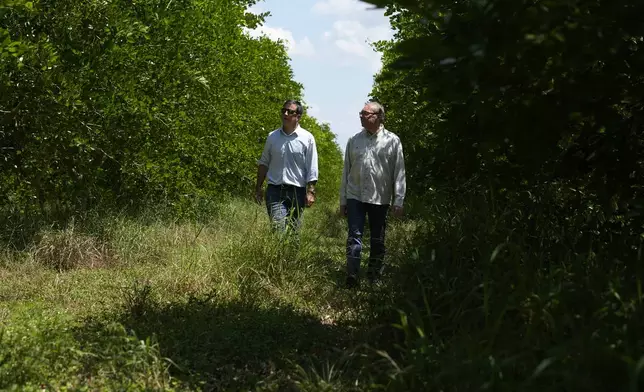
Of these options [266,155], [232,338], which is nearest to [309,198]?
[266,155]

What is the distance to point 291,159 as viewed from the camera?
A: 7.70 meters

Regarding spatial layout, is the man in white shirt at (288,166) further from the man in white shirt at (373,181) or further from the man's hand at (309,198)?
the man in white shirt at (373,181)

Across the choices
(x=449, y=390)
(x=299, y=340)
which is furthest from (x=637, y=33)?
(x=299, y=340)

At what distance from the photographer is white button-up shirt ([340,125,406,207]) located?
22.9 feet

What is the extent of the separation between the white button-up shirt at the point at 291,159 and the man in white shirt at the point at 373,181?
720 millimetres

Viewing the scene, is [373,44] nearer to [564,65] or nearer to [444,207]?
[444,207]

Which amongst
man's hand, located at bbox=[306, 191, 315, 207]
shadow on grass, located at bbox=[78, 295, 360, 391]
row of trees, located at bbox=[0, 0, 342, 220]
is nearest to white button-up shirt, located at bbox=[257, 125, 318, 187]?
man's hand, located at bbox=[306, 191, 315, 207]

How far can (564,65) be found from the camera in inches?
139

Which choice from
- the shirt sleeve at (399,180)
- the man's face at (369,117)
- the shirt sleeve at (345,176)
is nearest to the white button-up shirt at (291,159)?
the shirt sleeve at (345,176)

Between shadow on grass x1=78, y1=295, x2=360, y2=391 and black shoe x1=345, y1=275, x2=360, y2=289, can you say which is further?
black shoe x1=345, y1=275, x2=360, y2=289

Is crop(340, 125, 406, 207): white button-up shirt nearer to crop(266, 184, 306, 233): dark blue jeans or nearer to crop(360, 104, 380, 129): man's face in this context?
crop(360, 104, 380, 129): man's face

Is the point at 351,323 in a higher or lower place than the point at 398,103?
lower

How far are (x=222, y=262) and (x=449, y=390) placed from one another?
144 inches

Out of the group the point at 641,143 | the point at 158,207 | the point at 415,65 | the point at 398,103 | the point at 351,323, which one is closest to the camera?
the point at 415,65
